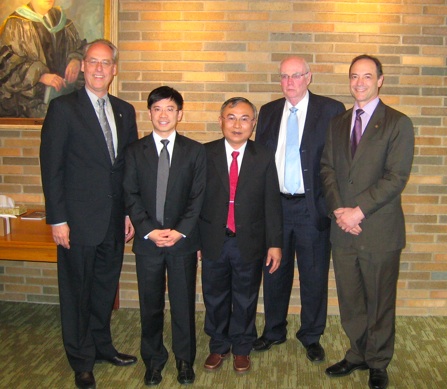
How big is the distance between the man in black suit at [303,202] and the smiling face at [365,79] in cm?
35

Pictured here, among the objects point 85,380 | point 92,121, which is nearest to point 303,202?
point 92,121

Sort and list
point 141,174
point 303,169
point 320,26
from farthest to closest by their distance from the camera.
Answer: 1. point 320,26
2. point 303,169
3. point 141,174

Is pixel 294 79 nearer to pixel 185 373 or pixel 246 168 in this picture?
pixel 246 168

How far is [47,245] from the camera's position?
348 centimetres

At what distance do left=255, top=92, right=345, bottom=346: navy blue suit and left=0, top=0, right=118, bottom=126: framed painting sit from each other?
1418 mm

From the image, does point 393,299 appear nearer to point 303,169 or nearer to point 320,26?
point 303,169

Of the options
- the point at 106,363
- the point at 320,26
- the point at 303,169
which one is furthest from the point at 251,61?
the point at 106,363

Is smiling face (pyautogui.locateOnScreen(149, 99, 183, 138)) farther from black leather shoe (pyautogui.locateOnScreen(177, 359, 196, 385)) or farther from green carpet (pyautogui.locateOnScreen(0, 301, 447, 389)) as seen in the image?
green carpet (pyautogui.locateOnScreen(0, 301, 447, 389))

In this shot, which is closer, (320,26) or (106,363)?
(106,363)

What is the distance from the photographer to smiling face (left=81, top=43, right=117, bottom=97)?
9.87 ft

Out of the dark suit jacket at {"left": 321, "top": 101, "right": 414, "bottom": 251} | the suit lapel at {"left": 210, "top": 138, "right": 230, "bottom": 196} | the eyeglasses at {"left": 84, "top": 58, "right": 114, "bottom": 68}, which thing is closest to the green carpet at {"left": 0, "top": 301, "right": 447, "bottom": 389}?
the dark suit jacket at {"left": 321, "top": 101, "right": 414, "bottom": 251}

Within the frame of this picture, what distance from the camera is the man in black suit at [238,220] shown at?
3100mm

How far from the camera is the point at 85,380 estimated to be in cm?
310

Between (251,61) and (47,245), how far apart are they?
1.89 metres
